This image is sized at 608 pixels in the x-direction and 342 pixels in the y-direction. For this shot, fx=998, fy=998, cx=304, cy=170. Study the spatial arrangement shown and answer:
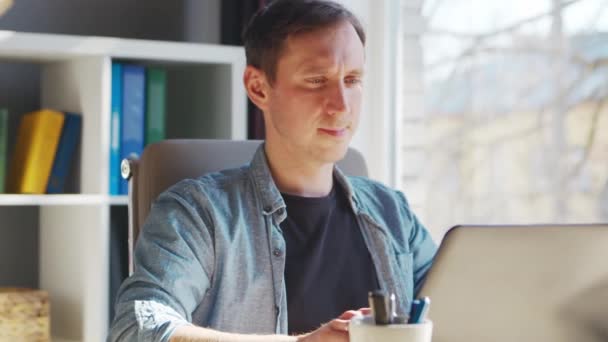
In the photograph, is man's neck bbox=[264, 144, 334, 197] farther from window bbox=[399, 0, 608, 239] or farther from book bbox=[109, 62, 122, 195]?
book bbox=[109, 62, 122, 195]

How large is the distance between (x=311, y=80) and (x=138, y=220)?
0.42 meters

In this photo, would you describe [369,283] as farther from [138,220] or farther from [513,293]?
[513,293]

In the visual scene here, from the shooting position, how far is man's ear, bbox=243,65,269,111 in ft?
5.81

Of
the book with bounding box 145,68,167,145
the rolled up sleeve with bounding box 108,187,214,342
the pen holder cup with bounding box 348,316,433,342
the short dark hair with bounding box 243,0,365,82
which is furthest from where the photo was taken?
the book with bounding box 145,68,167,145

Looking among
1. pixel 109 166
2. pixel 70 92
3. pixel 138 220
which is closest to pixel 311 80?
pixel 138 220

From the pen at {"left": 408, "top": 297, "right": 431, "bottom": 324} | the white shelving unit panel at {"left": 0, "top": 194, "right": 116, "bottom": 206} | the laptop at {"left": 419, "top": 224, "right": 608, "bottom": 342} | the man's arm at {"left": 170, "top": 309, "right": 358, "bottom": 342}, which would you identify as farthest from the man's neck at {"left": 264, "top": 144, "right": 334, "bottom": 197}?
the white shelving unit panel at {"left": 0, "top": 194, "right": 116, "bottom": 206}

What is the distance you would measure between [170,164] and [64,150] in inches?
39.1

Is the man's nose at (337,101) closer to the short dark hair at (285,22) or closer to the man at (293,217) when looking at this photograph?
the man at (293,217)

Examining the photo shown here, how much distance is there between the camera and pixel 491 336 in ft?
3.45

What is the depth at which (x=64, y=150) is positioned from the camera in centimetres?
267

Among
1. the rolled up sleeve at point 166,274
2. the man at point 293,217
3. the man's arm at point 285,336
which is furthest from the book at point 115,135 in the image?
the man's arm at point 285,336

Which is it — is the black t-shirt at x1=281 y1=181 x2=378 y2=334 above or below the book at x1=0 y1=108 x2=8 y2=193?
below

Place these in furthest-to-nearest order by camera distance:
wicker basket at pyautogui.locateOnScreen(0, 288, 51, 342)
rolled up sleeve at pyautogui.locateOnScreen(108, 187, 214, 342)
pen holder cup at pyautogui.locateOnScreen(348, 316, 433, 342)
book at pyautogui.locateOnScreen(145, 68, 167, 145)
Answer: book at pyautogui.locateOnScreen(145, 68, 167, 145) → wicker basket at pyautogui.locateOnScreen(0, 288, 51, 342) → rolled up sleeve at pyautogui.locateOnScreen(108, 187, 214, 342) → pen holder cup at pyautogui.locateOnScreen(348, 316, 433, 342)

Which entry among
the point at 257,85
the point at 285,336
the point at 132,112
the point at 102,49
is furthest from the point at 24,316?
the point at 285,336
